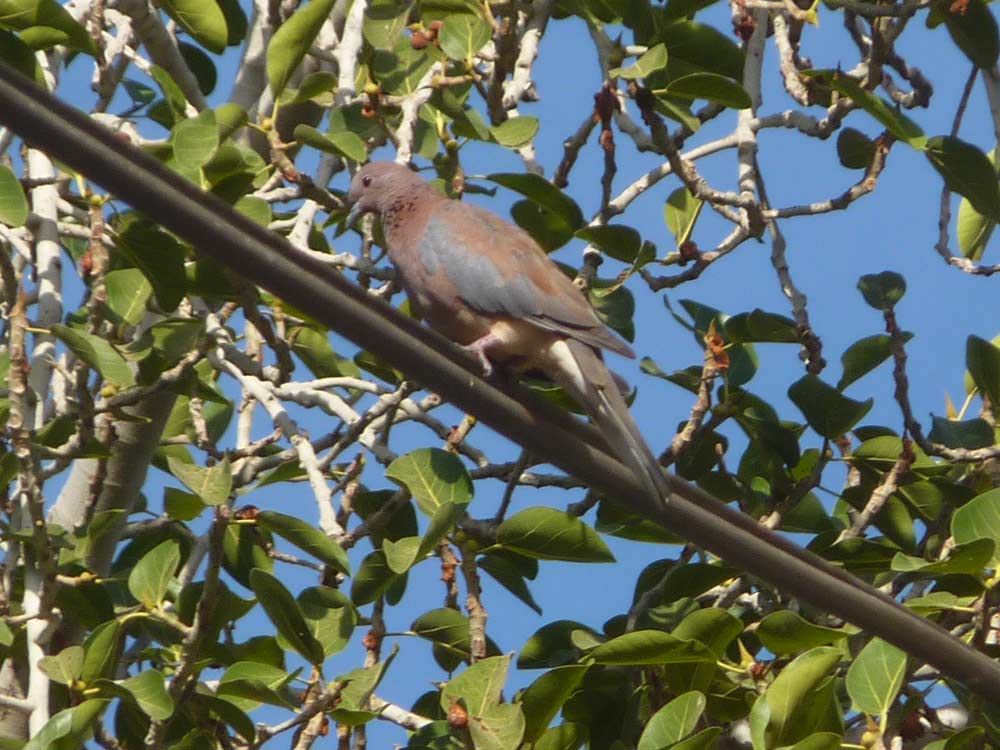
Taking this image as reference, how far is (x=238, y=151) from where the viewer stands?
175 inches

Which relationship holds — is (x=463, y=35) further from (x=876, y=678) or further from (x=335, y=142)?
(x=876, y=678)

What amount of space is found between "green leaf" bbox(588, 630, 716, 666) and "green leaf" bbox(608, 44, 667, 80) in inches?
55.9

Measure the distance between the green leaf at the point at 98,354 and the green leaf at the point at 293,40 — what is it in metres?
1.05

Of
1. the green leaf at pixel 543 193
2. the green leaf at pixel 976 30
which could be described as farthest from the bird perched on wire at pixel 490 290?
the green leaf at pixel 976 30

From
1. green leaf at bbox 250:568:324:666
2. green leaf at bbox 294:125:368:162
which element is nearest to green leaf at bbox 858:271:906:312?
green leaf at bbox 294:125:368:162

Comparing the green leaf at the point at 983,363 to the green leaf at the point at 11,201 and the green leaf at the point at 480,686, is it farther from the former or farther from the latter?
the green leaf at the point at 11,201

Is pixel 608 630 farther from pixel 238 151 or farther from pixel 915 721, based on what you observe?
pixel 238 151

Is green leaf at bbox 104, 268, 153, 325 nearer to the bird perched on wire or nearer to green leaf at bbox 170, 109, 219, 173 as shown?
green leaf at bbox 170, 109, 219, 173

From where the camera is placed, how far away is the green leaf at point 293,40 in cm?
455

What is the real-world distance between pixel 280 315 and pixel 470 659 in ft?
4.69

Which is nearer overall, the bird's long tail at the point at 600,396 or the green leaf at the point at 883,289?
the bird's long tail at the point at 600,396

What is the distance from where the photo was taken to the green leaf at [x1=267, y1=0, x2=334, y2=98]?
455 centimetres

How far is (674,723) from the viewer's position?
3736 millimetres

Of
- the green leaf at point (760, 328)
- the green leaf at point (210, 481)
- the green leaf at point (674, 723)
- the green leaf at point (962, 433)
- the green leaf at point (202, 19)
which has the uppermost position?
the green leaf at point (202, 19)
